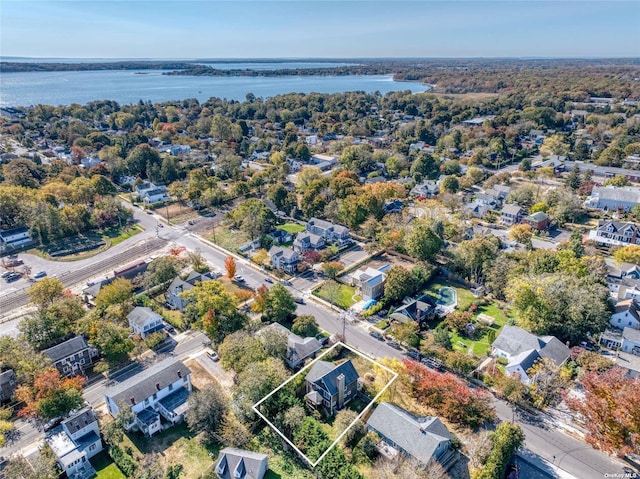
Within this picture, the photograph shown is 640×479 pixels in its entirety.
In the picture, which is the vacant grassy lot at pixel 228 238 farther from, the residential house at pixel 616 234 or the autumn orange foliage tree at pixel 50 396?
the residential house at pixel 616 234

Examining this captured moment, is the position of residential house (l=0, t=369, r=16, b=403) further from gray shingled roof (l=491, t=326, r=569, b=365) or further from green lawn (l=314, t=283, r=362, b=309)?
gray shingled roof (l=491, t=326, r=569, b=365)

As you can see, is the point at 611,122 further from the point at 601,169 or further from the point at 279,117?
the point at 279,117

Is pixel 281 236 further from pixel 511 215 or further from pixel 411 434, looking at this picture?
pixel 411 434

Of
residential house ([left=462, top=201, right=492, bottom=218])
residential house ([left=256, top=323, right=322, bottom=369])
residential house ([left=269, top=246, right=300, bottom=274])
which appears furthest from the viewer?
residential house ([left=462, top=201, right=492, bottom=218])

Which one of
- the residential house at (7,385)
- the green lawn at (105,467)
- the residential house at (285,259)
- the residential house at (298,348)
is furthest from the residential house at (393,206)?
the residential house at (7,385)

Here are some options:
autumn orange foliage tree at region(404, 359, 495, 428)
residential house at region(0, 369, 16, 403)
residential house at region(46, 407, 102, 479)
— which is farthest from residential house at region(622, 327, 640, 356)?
residential house at region(0, 369, 16, 403)

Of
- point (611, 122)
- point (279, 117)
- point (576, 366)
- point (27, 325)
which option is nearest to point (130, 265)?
point (27, 325)
